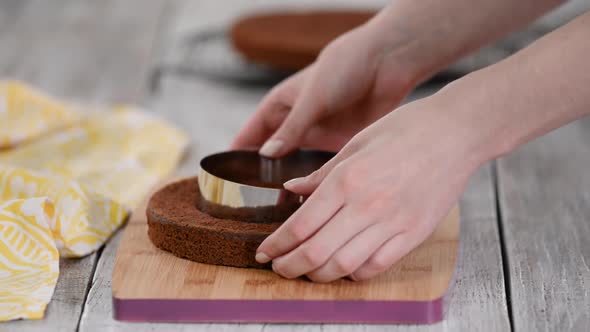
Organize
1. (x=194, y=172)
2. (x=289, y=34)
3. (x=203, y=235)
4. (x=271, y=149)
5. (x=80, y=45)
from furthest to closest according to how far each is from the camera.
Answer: (x=80, y=45), (x=289, y=34), (x=194, y=172), (x=271, y=149), (x=203, y=235)

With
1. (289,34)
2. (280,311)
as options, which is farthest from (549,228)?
(289,34)

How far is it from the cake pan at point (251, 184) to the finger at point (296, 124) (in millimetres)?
13

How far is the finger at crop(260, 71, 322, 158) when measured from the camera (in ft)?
3.66

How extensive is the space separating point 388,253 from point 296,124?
12.9 inches

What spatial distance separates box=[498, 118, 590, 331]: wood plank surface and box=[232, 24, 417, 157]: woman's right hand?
217mm

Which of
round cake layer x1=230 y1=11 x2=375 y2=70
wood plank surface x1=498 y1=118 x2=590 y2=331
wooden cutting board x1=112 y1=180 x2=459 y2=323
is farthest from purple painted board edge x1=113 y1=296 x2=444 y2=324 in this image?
round cake layer x1=230 y1=11 x2=375 y2=70

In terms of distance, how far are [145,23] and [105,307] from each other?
1.42 metres

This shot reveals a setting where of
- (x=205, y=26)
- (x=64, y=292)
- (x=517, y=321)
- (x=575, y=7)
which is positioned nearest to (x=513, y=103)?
(x=517, y=321)

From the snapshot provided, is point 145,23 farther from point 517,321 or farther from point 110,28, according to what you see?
point 517,321

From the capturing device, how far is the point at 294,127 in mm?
1143

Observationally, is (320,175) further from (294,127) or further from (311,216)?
(294,127)

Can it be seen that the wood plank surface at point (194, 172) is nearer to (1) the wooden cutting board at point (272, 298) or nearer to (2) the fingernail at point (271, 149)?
(1) the wooden cutting board at point (272, 298)

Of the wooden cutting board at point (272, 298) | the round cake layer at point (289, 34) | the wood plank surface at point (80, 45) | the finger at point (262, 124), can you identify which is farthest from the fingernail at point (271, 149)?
the wood plank surface at point (80, 45)

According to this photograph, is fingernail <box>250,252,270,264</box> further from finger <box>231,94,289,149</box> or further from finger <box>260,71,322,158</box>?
finger <box>231,94,289,149</box>
